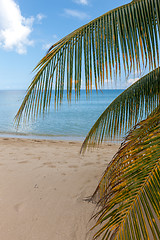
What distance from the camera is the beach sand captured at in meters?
2.53

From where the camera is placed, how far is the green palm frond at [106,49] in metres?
1.27

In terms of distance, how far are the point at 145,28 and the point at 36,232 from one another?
2.62 metres

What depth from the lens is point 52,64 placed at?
1308mm

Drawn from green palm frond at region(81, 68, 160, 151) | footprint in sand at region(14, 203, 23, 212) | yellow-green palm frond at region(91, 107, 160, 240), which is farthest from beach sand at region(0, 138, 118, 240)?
yellow-green palm frond at region(91, 107, 160, 240)

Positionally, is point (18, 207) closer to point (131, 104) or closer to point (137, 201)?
point (131, 104)

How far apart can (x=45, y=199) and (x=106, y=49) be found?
2.75 meters

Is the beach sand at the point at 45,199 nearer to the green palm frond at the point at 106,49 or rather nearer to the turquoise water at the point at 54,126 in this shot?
the turquoise water at the point at 54,126

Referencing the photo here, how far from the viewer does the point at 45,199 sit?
321 cm

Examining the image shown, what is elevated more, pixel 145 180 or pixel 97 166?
pixel 145 180

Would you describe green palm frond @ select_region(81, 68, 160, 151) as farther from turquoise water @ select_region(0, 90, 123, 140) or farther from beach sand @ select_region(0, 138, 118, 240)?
beach sand @ select_region(0, 138, 118, 240)

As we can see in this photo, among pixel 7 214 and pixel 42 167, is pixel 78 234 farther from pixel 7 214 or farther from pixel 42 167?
pixel 42 167

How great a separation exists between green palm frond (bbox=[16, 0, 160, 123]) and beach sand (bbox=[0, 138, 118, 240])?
1.98m

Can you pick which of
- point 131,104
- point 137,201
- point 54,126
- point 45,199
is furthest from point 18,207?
point 54,126

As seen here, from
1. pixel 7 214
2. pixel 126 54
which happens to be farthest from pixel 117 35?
pixel 7 214
